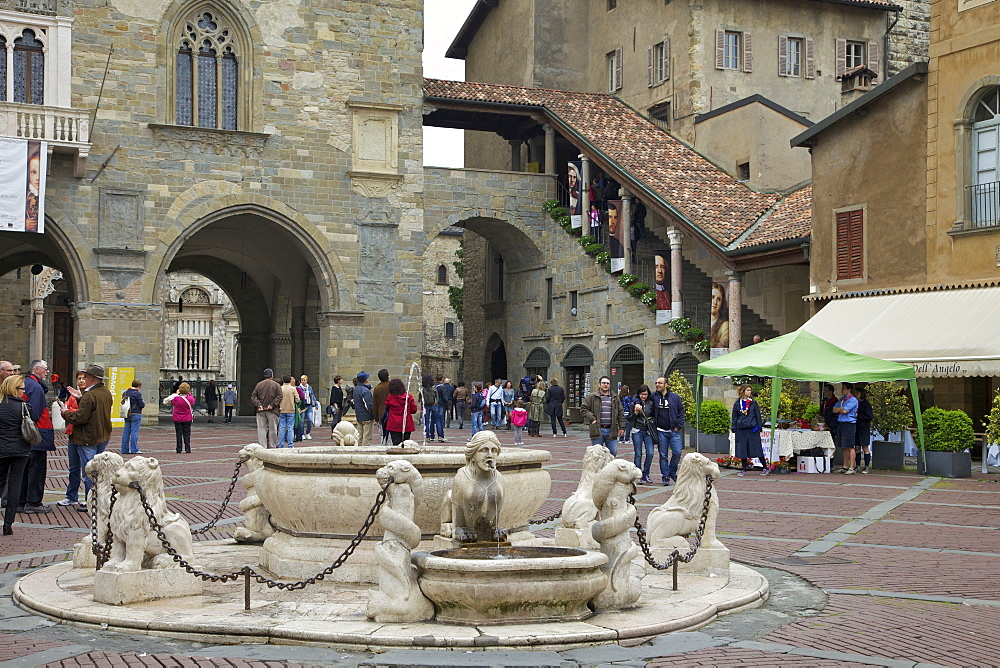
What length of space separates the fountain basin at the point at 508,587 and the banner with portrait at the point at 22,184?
75.5 feet

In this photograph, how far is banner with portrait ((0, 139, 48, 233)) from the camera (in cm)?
2714

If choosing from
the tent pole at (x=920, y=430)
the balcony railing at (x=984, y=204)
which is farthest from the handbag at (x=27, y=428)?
the balcony railing at (x=984, y=204)

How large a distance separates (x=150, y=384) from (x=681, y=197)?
1467 cm

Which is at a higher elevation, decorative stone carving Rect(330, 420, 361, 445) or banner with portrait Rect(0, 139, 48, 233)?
banner with portrait Rect(0, 139, 48, 233)

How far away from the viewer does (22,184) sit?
27281 millimetres

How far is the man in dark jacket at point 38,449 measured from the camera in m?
12.3

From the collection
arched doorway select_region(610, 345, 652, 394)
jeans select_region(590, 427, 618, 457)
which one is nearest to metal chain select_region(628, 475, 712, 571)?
jeans select_region(590, 427, 618, 457)

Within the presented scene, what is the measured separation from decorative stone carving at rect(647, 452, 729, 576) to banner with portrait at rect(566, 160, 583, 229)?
24.8m

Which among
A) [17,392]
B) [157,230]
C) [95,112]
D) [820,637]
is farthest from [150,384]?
[820,637]

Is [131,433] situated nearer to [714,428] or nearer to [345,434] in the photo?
[345,434]

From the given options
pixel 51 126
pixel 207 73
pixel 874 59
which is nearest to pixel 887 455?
pixel 207 73

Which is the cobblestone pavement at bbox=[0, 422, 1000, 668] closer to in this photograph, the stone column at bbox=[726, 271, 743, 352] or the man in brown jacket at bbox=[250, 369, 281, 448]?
the man in brown jacket at bbox=[250, 369, 281, 448]

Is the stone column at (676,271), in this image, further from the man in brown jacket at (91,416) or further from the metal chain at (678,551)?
the metal chain at (678,551)

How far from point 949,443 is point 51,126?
70.3 feet
